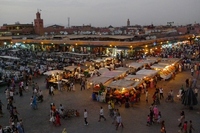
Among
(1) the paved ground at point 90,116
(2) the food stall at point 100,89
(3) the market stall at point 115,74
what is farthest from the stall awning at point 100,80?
(1) the paved ground at point 90,116

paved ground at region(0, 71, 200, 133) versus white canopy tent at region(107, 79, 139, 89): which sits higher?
white canopy tent at region(107, 79, 139, 89)

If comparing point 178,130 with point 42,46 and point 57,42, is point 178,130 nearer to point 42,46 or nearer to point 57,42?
point 57,42

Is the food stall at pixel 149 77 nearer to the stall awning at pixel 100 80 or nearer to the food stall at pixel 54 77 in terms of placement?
the stall awning at pixel 100 80

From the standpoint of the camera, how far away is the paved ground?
12.5m

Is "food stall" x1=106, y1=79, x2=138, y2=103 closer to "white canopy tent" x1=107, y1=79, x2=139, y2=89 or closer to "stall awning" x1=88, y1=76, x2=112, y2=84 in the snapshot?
"white canopy tent" x1=107, y1=79, x2=139, y2=89

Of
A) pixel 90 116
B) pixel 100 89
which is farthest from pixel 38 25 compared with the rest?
pixel 90 116

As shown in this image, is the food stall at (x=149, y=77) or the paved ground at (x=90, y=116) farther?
the food stall at (x=149, y=77)

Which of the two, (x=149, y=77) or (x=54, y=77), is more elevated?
(x=149, y=77)

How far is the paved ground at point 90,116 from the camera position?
12.5 meters

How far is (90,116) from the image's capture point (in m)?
14.4

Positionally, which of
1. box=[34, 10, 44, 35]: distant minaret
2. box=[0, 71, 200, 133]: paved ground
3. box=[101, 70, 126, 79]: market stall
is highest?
box=[34, 10, 44, 35]: distant minaret

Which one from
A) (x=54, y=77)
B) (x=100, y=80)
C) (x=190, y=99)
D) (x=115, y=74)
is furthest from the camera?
(x=54, y=77)

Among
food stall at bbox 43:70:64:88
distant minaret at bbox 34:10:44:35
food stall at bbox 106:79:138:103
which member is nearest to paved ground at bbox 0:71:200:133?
food stall at bbox 106:79:138:103

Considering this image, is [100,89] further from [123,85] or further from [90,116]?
[90,116]
